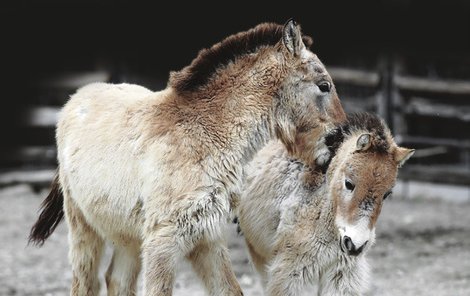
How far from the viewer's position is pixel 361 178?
18.7 feet

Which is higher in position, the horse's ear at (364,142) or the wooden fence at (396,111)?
the horse's ear at (364,142)

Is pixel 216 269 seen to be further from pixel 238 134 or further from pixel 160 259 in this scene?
pixel 238 134

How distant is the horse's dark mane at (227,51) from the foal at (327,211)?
2.70 feet

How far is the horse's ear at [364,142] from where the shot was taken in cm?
582

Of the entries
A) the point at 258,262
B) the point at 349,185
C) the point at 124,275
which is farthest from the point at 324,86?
the point at 124,275

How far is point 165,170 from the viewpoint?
5.55 meters

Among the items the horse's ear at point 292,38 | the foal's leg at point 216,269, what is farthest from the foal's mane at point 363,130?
the foal's leg at point 216,269

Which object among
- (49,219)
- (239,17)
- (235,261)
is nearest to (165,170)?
(49,219)

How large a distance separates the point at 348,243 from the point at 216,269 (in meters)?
0.99

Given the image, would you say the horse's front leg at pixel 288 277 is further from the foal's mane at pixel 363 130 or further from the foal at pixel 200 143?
the foal's mane at pixel 363 130

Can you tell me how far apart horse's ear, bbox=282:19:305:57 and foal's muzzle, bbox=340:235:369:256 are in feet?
4.31

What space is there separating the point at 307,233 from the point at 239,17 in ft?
25.3

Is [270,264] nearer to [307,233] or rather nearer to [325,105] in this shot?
[307,233]

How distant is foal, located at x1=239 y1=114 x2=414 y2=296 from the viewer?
5.66 m
